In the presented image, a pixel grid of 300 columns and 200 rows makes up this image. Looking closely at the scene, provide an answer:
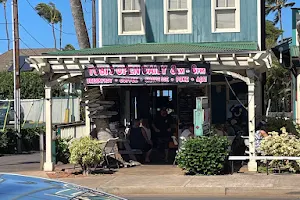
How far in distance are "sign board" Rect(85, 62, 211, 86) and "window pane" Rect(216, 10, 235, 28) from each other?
3.37m

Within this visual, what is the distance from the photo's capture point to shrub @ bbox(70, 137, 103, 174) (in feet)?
47.6

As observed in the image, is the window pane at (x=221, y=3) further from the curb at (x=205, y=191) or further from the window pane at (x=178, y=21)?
the curb at (x=205, y=191)

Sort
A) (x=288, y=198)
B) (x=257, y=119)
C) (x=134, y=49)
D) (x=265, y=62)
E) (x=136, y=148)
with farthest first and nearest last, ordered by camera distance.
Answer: (x=257, y=119) < (x=136, y=148) < (x=134, y=49) < (x=265, y=62) < (x=288, y=198)

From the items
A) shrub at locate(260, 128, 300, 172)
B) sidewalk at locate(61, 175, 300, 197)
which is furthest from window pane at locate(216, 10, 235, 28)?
sidewalk at locate(61, 175, 300, 197)

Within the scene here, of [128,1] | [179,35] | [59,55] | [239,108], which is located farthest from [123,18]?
[239,108]

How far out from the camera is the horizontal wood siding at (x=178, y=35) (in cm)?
1728

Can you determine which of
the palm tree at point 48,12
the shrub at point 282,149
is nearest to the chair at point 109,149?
the shrub at point 282,149

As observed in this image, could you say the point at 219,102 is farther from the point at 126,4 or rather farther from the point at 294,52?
the point at 126,4

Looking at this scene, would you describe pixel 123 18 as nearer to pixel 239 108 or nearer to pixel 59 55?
pixel 59 55

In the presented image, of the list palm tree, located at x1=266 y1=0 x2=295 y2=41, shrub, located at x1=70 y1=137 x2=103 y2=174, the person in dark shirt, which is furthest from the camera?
palm tree, located at x1=266 y1=0 x2=295 y2=41

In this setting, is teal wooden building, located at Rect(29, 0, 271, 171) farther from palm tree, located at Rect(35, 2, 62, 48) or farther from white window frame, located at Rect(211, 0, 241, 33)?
palm tree, located at Rect(35, 2, 62, 48)

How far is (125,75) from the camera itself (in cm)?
1475

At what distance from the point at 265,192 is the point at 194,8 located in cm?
782

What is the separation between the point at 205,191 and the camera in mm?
12109
